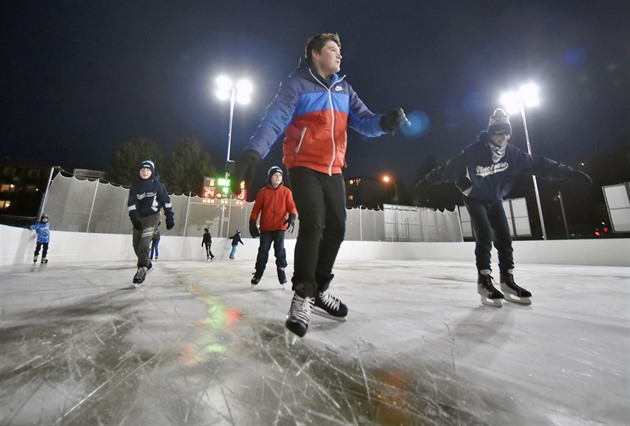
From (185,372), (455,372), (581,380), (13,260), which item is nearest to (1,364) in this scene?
(185,372)

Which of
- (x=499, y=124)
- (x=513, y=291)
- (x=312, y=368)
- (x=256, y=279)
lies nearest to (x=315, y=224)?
(x=312, y=368)

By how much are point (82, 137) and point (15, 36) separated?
2316 cm

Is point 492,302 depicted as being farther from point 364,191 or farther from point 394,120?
point 364,191

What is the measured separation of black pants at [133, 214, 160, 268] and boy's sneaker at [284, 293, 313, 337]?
9.53ft

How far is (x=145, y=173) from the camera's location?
12.0 ft

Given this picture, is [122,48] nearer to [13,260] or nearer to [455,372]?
[13,260]

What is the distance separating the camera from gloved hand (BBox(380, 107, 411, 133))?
6.40 ft

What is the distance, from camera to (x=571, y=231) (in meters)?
27.6

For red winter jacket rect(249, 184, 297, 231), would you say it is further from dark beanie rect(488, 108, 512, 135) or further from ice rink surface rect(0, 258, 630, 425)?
dark beanie rect(488, 108, 512, 135)

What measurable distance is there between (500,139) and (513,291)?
4.92 feet

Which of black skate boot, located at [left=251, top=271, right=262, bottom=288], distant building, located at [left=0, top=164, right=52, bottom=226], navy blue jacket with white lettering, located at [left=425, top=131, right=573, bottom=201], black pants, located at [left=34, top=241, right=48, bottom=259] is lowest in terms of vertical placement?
black skate boot, located at [left=251, top=271, right=262, bottom=288]

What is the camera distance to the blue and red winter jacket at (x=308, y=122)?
5.78 ft

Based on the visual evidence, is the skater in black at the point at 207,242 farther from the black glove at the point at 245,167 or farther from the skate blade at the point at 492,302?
the skate blade at the point at 492,302

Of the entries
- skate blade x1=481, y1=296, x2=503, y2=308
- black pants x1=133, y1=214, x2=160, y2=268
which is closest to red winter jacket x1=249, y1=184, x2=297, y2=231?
black pants x1=133, y1=214, x2=160, y2=268
